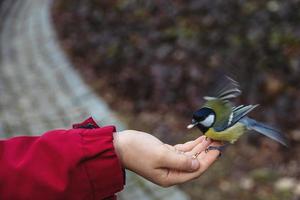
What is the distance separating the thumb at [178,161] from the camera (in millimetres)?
1917

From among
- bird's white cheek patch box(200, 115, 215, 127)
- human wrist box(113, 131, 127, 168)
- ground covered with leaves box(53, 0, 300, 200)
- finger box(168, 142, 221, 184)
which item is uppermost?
ground covered with leaves box(53, 0, 300, 200)

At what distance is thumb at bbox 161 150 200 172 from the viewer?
192 centimetres

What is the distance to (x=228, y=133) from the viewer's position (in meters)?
1.91

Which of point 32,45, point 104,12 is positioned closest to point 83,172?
point 104,12

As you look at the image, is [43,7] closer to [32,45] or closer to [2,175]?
[32,45]

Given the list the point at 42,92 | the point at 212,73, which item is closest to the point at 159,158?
the point at 212,73

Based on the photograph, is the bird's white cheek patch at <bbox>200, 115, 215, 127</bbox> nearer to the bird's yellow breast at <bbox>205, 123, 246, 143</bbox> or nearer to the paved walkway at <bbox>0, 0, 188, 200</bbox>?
the bird's yellow breast at <bbox>205, 123, 246, 143</bbox>

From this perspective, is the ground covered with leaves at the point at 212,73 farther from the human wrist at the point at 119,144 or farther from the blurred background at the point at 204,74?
the human wrist at the point at 119,144

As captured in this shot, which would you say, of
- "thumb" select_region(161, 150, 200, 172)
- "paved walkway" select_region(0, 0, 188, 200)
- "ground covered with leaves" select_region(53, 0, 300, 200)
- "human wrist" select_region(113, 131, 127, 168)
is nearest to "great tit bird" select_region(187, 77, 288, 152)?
"thumb" select_region(161, 150, 200, 172)

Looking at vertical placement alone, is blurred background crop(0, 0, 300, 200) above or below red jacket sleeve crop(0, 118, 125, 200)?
above

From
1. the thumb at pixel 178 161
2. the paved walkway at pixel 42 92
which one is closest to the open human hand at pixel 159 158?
the thumb at pixel 178 161

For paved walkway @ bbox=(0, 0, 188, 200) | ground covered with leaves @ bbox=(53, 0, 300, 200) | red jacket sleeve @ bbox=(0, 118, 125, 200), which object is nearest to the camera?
red jacket sleeve @ bbox=(0, 118, 125, 200)

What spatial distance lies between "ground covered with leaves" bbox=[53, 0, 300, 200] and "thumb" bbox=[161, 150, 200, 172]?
1.48m

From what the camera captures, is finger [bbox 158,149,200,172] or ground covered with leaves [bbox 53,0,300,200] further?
ground covered with leaves [bbox 53,0,300,200]
